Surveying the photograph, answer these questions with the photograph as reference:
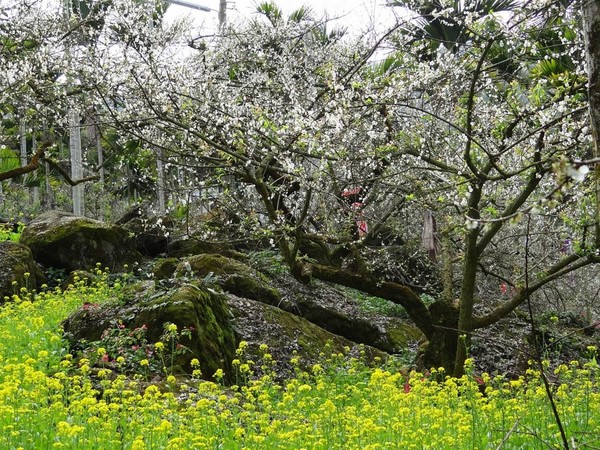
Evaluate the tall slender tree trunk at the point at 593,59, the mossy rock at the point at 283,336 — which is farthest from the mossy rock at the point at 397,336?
the tall slender tree trunk at the point at 593,59

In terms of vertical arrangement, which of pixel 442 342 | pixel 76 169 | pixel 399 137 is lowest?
pixel 442 342

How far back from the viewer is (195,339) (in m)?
6.79

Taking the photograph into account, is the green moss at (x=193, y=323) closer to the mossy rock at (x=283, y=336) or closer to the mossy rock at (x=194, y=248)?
the mossy rock at (x=283, y=336)

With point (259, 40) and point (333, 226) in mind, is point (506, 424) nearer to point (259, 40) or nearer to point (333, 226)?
point (333, 226)

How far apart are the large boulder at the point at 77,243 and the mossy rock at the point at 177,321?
16.6 ft

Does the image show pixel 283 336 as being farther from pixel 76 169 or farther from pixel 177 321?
pixel 76 169

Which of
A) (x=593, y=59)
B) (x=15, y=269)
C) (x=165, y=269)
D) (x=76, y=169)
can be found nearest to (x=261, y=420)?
(x=593, y=59)

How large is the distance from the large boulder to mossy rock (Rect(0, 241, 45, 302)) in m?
0.80

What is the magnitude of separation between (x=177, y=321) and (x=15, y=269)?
209 inches


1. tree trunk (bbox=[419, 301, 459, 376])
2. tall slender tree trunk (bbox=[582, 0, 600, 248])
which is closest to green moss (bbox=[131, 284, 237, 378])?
tree trunk (bbox=[419, 301, 459, 376])

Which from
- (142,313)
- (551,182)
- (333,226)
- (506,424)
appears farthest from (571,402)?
(333,226)

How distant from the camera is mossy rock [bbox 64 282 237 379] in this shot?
6.80 m

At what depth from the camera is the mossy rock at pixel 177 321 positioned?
268 inches

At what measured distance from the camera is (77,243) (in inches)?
480
